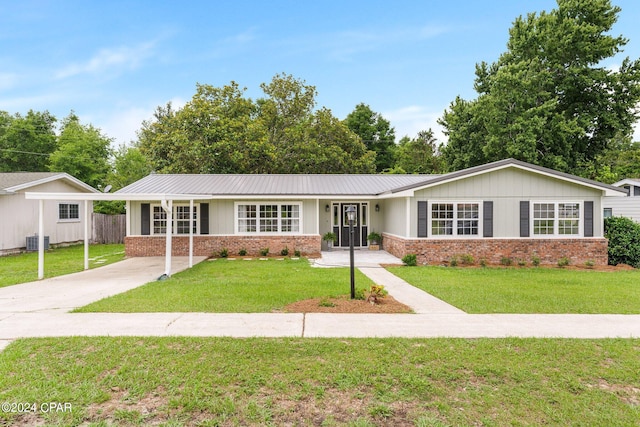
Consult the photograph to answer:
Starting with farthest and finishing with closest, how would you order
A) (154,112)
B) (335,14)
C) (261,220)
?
(154,112)
(335,14)
(261,220)

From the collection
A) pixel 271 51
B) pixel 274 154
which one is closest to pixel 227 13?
pixel 271 51

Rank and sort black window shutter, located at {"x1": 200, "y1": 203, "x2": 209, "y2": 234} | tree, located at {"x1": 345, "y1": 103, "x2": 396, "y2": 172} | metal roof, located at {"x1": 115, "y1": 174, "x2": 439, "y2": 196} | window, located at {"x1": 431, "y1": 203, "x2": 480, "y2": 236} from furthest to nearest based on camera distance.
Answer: tree, located at {"x1": 345, "y1": 103, "x2": 396, "y2": 172} → metal roof, located at {"x1": 115, "y1": 174, "x2": 439, "y2": 196} → black window shutter, located at {"x1": 200, "y1": 203, "x2": 209, "y2": 234} → window, located at {"x1": 431, "y1": 203, "x2": 480, "y2": 236}

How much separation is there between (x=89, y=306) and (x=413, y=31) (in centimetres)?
1652

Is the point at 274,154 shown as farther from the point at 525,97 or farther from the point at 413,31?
the point at 525,97

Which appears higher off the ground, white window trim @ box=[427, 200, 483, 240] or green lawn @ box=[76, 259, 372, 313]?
white window trim @ box=[427, 200, 483, 240]

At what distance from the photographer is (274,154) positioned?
23594 millimetres

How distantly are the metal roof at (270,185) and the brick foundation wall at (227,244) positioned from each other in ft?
5.80

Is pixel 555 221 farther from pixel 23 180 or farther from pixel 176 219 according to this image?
pixel 23 180

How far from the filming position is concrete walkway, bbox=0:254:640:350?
16.0 ft

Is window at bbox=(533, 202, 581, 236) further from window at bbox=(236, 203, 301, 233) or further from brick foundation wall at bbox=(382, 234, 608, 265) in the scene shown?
window at bbox=(236, 203, 301, 233)

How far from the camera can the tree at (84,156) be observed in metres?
26.9

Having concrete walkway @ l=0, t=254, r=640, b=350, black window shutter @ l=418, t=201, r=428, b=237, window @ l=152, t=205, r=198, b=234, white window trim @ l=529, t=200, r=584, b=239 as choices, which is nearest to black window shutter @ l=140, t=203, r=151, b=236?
window @ l=152, t=205, r=198, b=234

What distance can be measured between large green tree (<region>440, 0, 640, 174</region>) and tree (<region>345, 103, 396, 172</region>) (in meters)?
14.3

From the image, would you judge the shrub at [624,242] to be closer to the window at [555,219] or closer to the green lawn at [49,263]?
the window at [555,219]
